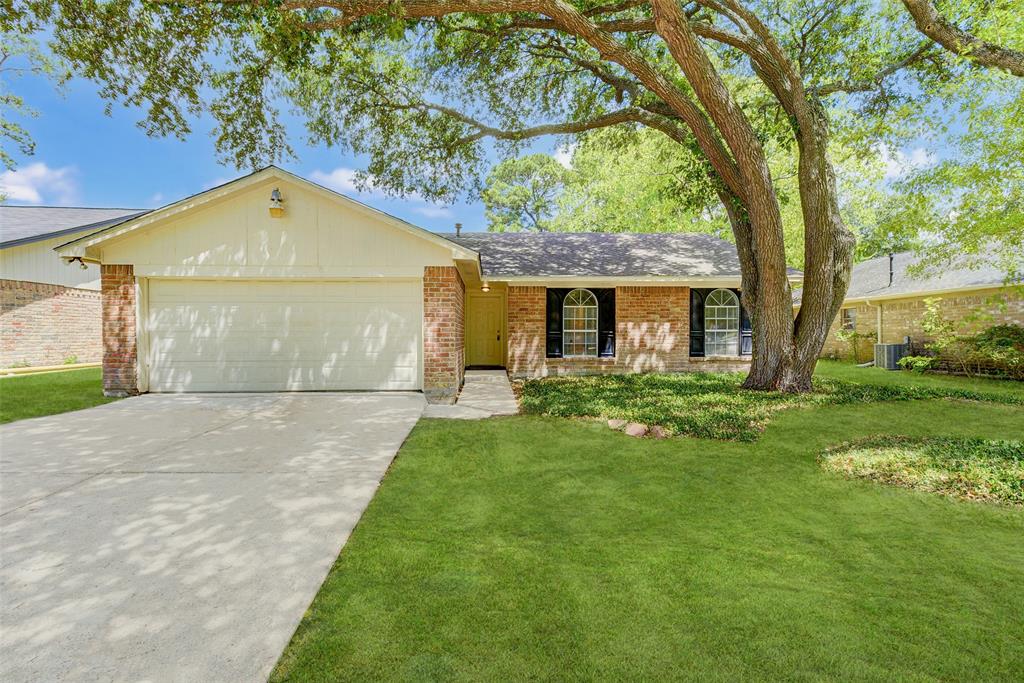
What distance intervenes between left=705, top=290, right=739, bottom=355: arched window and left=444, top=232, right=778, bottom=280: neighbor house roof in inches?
35.7

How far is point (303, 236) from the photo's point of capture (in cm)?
862

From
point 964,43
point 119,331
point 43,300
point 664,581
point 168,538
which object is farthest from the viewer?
point 43,300

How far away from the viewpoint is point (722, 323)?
41.9 feet

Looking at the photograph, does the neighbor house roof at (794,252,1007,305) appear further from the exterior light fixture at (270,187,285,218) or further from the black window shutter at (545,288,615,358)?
the exterior light fixture at (270,187,285,218)

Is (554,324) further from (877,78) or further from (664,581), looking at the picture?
(664,581)

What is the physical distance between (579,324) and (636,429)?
6.56 m

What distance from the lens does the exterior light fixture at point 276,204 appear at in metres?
8.29

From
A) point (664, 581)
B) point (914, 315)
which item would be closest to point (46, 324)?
point (664, 581)

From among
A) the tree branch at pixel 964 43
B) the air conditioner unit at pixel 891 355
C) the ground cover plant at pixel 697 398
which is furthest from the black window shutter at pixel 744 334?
the tree branch at pixel 964 43

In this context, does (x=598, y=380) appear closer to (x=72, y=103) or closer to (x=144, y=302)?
(x=144, y=302)

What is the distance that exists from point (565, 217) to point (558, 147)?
17232 mm

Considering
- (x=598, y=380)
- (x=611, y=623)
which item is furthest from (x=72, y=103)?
(x=611, y=623)

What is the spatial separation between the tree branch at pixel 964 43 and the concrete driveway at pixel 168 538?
10.7 metres

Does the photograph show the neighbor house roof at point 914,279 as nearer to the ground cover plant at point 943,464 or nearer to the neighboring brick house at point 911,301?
the neighboring brick house at point 911,301
